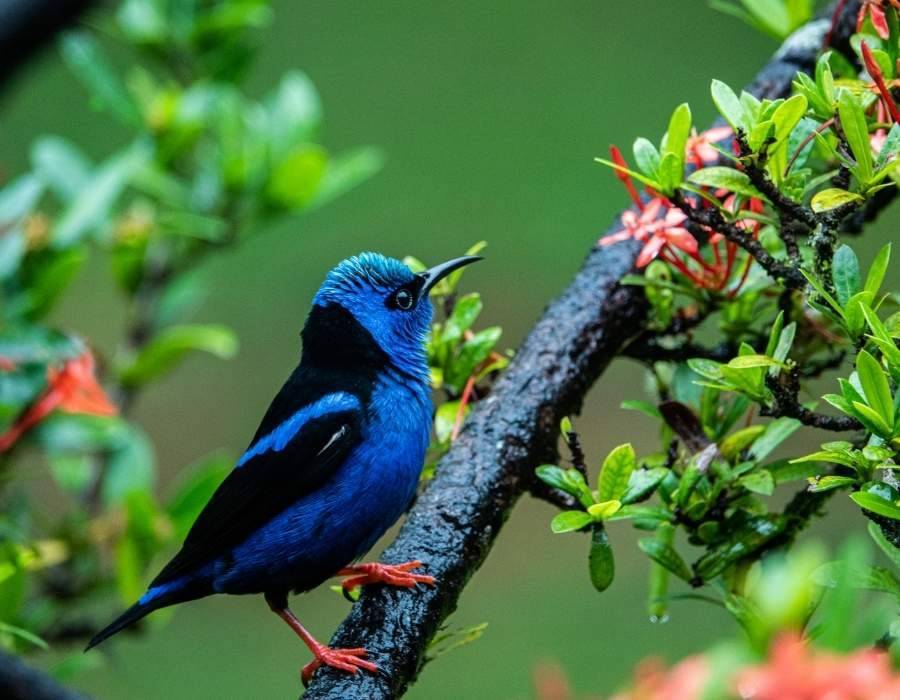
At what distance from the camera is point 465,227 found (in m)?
10.6

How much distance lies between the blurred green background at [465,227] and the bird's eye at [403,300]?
4.05m

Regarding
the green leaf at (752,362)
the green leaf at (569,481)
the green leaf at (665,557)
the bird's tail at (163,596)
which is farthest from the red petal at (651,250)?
the bird's tail at (163,596)

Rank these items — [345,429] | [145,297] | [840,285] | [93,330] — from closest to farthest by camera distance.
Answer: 1. [840,285]
2. [345,429]
3. [145,297]
4. [93,330]

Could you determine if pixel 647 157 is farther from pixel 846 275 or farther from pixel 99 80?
pixel 99 80

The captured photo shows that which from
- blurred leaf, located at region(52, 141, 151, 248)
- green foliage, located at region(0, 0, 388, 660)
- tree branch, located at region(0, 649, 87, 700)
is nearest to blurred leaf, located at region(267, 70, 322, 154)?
green foliage, located at region(0, 0, 388, 660)

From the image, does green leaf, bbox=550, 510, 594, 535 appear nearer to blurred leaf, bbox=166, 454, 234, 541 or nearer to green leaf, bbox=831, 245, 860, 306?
green leaf, bbox=831, 245, 860, 306

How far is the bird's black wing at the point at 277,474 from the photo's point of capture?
2801mm

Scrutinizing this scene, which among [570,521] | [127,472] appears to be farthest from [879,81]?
[127,472]

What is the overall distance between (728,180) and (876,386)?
0.53m

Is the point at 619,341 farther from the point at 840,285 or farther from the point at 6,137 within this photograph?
the point at 6,137

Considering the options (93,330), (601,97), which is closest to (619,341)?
(93,330)

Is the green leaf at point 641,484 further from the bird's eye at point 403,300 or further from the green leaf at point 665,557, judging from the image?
the bird's eye at point 403,300

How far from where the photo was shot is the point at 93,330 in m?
9.48

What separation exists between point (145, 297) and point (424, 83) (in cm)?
958
